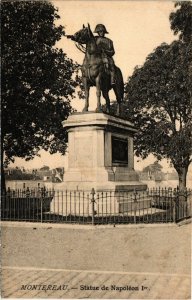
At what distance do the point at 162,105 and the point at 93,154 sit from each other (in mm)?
14769

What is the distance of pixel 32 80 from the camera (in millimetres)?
23453

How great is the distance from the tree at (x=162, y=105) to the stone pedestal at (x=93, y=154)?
Result: 9303 millimetres

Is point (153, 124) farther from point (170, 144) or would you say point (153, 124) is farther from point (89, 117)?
point (89, 117)

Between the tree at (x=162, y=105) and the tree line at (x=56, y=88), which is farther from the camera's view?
the tree at (x=162, y=105)

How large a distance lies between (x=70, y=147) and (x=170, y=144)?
41.8 feet

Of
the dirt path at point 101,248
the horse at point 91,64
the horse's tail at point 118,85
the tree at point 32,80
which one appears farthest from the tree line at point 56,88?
the dirt path at point 101,248

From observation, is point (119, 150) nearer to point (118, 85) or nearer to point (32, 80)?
point (118, 85)

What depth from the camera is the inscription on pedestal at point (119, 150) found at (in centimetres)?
1631

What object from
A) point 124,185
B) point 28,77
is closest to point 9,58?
point 28,77

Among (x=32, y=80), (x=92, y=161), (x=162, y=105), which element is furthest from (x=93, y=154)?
(x=162, y=105)

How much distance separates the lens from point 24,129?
979 inches

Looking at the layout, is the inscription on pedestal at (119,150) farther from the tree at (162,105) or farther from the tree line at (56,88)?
the tree at (162,105)

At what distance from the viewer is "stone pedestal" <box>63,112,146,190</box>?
15.3 meters

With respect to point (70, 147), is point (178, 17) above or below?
above
